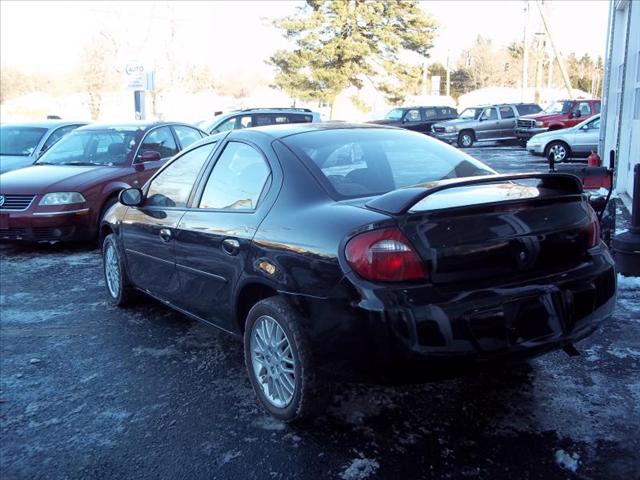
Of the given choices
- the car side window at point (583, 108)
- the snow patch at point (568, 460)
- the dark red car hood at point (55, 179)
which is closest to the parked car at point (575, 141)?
the car side window at point (583, 108)

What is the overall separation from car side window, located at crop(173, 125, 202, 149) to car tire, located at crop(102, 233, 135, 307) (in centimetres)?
393

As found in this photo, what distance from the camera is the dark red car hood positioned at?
7.56m

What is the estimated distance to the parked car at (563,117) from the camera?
22.5 m

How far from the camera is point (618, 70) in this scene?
11609mm

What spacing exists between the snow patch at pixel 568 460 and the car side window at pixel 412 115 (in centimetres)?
2521

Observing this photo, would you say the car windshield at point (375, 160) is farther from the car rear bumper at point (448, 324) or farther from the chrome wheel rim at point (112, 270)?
the chrome wheel rim at point (112, 270)

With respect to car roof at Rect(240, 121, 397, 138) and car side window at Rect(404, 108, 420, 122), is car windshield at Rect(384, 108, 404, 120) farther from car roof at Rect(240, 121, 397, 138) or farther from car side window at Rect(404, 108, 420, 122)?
car roof at Rect(240, 121, 397, 138)

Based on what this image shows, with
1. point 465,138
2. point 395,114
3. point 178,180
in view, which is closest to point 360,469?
point 178,180

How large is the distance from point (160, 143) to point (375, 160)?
5.84m

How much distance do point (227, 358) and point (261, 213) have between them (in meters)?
1.27

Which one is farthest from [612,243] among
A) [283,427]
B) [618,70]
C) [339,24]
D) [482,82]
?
[482,82]

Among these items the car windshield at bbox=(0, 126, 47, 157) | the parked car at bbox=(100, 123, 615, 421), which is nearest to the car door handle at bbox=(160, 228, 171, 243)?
the parked car at bbox=(100, 123, 615, 421)

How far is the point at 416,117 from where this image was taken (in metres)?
27.4

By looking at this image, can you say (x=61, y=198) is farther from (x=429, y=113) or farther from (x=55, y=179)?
(x=429, y=113)
